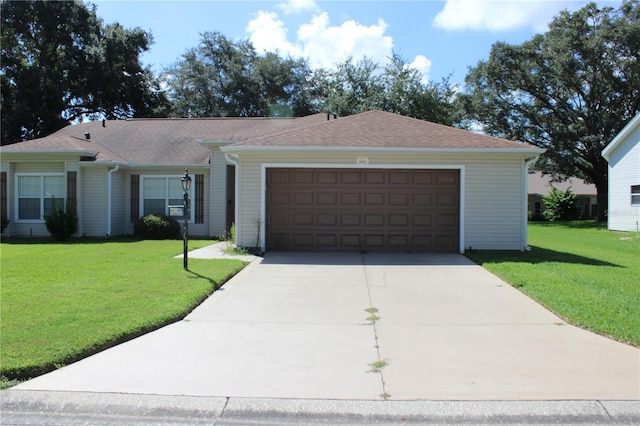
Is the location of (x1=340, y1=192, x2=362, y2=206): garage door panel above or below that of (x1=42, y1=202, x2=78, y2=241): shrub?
above

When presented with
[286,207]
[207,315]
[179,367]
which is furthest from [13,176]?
[179,367]

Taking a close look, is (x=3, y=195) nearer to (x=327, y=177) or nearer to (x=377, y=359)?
(x=327, y=177)

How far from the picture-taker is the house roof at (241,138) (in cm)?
1273

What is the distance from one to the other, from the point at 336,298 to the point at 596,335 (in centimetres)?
365

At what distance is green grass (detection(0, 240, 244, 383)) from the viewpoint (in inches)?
201

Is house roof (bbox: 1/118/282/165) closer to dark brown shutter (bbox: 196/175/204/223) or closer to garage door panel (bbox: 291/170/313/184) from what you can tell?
dark brown shutter (bbox: 196/175/204/223)

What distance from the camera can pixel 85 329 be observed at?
18.7ft

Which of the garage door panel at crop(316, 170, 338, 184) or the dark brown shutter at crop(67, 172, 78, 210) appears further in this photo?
the dark brown shutter at crop(67, 172, 78, 210)

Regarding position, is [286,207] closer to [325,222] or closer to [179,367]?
[325,222]

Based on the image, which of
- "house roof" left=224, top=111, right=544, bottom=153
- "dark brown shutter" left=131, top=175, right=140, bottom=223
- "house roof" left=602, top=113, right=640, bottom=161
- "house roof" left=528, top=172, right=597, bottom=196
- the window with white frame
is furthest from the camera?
"house roof" left=528, top=172, right=597, bottom=196

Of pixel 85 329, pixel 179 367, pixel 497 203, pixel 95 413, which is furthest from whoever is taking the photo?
pixel 497 203

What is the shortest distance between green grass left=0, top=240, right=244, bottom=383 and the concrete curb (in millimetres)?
778

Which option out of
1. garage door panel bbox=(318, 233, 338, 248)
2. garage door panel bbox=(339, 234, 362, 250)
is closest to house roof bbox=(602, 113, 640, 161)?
garage door panel bbox=(339, 234, 362, 250)

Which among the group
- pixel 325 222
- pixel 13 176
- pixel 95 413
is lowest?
pixel 95 413
